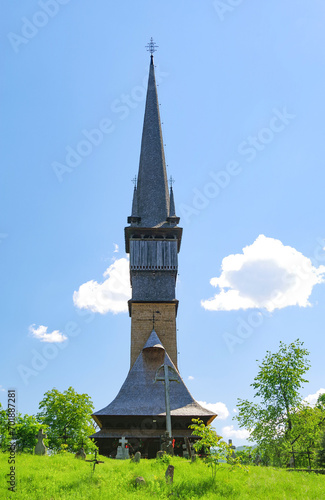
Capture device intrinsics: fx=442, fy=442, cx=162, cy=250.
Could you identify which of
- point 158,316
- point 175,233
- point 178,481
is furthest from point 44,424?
point 178,481

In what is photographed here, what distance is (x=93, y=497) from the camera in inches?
412

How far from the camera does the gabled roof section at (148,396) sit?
80.0ft

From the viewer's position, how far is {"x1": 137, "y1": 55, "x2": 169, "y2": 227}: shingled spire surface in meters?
36.7

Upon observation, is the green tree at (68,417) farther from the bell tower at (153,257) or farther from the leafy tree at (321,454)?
the leafy tree at (321,454)

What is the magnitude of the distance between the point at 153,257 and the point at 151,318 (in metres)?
4.71

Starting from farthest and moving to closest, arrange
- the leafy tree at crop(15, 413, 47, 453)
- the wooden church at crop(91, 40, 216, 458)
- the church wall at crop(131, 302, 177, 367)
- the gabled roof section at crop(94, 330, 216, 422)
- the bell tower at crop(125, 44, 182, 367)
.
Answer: the bell tower at crop(125, 44, 182, 367) < the church wall at crop(131, 302, 177, 367) < the leafy tree at crop(15, 413, 47, 453) < the gabled roof section at crop(94, 330, 216, 422) < the wooden church at crop(91, 40, 216, 458)

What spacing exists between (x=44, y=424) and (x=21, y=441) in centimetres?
241

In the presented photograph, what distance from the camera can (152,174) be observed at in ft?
129

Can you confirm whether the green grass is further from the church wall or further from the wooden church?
→ the church wall

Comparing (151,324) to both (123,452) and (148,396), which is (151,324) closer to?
(148,396)

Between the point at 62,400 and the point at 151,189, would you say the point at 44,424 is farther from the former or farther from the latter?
the point at 151,189

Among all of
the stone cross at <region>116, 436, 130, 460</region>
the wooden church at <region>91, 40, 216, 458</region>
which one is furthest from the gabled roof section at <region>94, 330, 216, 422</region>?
the stone cross at <region>116, 436, 130, 460</region>

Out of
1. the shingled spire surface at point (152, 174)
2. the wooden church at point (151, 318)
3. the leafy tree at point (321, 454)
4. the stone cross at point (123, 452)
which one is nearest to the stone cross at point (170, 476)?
the wooden church at point (151, 318)

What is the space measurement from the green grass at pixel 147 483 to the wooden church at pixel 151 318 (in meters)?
6.06
